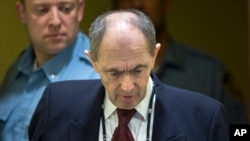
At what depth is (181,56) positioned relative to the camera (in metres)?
2.38

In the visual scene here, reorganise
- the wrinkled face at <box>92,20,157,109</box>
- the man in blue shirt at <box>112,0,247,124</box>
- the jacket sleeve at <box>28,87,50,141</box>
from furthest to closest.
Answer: the man in blue shirt at <box>112,0,247,124</box> < the jacket sleeve at <box>28,87,50,141</box> < the wrinkled face at <box>92,20,157,109</box>

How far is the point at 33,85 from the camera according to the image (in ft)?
6.27

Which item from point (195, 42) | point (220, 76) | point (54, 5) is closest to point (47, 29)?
point (54, 5)

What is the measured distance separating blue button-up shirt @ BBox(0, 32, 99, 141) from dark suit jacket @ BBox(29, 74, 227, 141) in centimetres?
28

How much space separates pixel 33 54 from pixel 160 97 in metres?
0.70

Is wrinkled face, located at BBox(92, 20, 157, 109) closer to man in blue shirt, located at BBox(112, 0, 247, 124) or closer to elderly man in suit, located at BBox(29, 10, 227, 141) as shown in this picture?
elderly man in suit, located at BBox(29, 10, 227, 141)

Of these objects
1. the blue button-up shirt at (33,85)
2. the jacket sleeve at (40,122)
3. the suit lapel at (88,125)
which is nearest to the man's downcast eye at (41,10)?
the blue button-up shirt at (33,85)

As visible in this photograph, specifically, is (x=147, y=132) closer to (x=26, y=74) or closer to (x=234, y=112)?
(x=26, y=74)

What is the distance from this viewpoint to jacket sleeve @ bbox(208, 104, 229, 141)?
1448 mm

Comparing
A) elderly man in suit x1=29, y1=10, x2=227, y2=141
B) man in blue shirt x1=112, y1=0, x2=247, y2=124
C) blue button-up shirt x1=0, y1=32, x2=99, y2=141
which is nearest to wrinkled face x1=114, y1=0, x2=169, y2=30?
man in blue shirt x1=112, y1=0, x2=247, y2=124

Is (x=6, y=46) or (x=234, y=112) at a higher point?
(x=6, y=46)

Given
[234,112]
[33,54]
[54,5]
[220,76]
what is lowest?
[234,112]

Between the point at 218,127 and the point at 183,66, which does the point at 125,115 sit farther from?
the point at 183,66

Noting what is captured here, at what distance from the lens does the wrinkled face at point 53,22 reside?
1.86m
